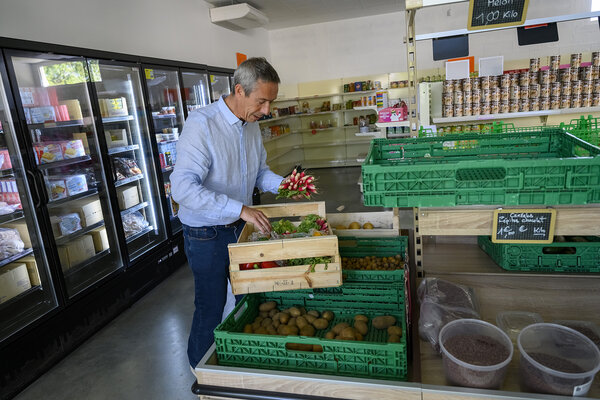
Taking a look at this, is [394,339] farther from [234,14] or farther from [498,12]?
[234,14]

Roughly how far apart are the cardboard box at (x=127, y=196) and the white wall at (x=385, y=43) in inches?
285

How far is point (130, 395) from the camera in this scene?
255cm

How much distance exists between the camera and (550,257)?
1809 millimetres

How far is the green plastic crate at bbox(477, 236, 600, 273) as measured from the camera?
5.80 feet

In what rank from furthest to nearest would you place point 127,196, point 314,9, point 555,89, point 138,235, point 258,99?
point 314,9 < point 138,235 < point 127,196 < point 555,89 < point 258,99

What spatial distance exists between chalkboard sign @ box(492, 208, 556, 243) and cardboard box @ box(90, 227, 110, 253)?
11.8 ft

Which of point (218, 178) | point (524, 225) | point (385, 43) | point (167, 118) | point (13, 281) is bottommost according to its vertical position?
point (13, 281)

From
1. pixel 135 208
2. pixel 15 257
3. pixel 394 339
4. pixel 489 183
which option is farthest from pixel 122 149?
pixel 489 183

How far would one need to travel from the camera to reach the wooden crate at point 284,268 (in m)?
1.44

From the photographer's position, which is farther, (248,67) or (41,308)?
(41,308)

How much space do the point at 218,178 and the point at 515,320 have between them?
59.3 inches

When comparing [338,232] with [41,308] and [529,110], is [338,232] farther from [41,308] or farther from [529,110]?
[529,110]

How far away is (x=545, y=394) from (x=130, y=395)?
2.47 meters

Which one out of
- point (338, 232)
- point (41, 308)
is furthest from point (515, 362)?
point (41, 308)
